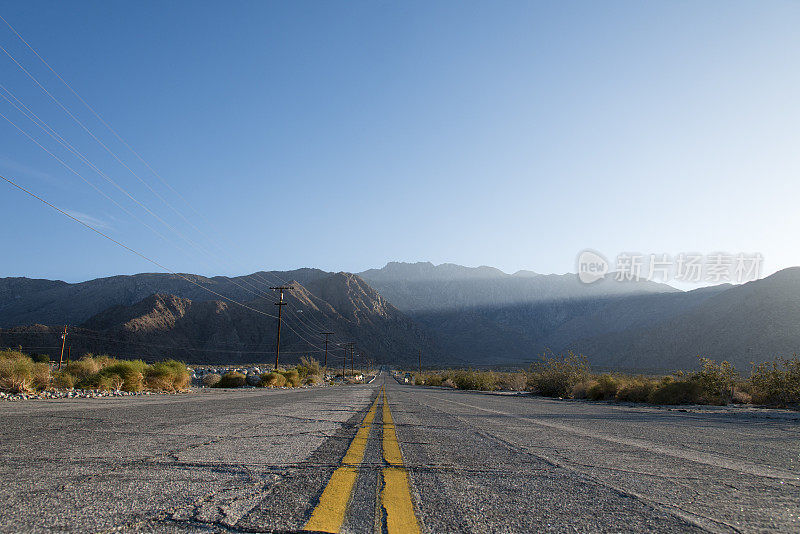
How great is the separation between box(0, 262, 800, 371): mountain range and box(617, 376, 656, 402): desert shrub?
164 ft

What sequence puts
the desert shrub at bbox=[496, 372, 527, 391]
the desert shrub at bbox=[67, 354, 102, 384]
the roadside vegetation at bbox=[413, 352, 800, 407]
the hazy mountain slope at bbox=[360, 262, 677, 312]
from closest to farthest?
the roadside vegetation at bbox=[413, 352, 800, 407]
the desert shrub at bbox=[67, 354, 102, 384]
the desert shrub at bbox=[496, 372, 527, 391]
the hazy mountain slope at bbox=[360, 262, 677, 312]

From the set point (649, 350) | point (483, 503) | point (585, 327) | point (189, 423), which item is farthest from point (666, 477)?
point (585, 327)

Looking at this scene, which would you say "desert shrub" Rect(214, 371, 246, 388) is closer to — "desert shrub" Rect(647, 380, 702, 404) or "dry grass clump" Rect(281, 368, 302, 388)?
"dry grass clump" Rect(281, 368, 302, 388)

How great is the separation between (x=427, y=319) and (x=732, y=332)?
103 meters

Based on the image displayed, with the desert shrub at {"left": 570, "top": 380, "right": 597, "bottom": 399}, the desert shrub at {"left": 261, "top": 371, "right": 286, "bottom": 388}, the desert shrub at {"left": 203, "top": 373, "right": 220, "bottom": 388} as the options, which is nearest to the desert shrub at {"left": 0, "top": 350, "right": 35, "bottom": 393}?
the desert shrub at {"left": 203, "top": 373, "right": 220, "bottom": 388}

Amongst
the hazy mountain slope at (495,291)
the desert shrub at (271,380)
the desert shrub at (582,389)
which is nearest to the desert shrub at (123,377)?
the desert shrub at (271,380)

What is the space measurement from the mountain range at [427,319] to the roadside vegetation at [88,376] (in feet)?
192

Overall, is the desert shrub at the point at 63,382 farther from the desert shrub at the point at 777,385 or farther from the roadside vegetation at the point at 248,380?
the desert shrub at the point at 777,385

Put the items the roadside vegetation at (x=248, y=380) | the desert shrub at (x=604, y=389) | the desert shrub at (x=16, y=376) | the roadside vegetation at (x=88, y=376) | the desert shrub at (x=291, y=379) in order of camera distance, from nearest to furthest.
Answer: the desert shrub at (x=16, y=376) < the roadside vegetation at (x=88, y=376) < the desert shrub at (x=604, y=389) < the roadside vegetation at (x=248, y=380) < the desert shrub at (x=291, y=379)

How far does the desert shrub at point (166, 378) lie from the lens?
17453mm

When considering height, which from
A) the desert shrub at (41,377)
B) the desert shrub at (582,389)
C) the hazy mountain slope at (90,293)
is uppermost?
the hazy mountain slope at (90,293)

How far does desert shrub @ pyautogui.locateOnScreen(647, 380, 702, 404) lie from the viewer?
16.1 m

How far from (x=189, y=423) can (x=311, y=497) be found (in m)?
4.23

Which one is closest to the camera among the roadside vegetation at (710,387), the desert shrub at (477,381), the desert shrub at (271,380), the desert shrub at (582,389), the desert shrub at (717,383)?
the roadside vegetation at (710,387)
